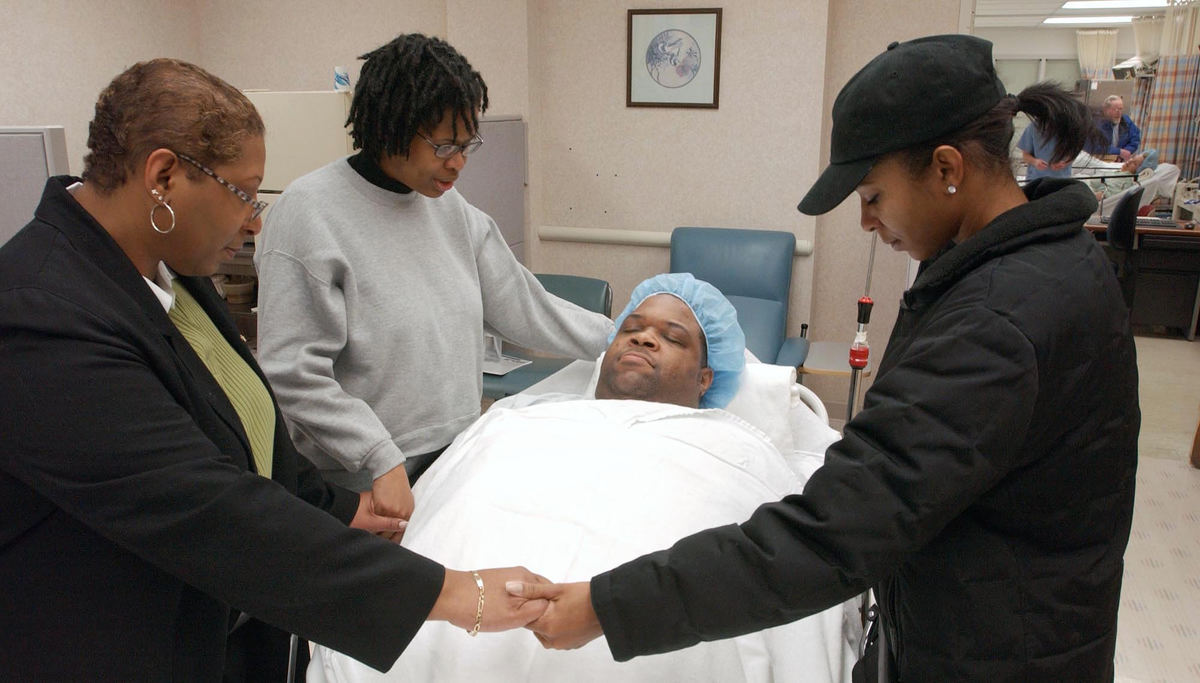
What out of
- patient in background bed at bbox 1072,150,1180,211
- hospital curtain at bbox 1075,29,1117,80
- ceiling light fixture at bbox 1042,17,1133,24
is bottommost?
patient in background bed at bbox 1072,150,1180,211

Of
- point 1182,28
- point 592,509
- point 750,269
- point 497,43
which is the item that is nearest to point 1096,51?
point 1182,28

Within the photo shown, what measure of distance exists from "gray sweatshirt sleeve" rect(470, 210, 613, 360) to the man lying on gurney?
0.67 feet

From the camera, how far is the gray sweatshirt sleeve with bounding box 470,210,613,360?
1976mm

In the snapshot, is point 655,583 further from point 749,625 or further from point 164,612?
point 164,612

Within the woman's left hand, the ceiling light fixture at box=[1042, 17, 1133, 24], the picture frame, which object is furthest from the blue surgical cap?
the ceiling light fixture at box=[1042, 17, 1133, 24]

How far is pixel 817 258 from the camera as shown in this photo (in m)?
4.28

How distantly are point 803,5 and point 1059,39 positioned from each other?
6281mm

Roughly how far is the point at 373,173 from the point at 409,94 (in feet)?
0.61

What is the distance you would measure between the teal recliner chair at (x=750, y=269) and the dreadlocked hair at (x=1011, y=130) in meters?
2.65

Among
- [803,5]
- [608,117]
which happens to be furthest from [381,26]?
[803,5]

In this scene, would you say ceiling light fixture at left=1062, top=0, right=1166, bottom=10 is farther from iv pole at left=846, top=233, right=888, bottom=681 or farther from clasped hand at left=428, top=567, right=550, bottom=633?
clasped hand at left=428, top=567, right=550, bottom=633

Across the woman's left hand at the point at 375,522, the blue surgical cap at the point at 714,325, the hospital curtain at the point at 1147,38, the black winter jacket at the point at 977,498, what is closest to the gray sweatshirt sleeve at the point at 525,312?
the blue surgical cap at the point at 714,325

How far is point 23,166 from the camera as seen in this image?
7.01 ft

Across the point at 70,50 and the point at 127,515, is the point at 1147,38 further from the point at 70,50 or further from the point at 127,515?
the point at 127,515
